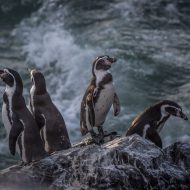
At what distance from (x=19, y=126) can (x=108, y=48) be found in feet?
27.7

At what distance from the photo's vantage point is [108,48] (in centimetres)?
1689

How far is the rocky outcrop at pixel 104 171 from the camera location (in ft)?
25.1

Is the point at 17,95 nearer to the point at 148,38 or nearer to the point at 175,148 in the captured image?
the point at 175,148

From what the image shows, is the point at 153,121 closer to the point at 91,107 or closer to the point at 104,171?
the point at 91,107

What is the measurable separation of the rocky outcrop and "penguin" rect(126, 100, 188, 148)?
1355 millimetres

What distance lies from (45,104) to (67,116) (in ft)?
17.3

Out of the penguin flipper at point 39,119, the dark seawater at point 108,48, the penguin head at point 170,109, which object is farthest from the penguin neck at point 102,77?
the dark seawater at point 108,48

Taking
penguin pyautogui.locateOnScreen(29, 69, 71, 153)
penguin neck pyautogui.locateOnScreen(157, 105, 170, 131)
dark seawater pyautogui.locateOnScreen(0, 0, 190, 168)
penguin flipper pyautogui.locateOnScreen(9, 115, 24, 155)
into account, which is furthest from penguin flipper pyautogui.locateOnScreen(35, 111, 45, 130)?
dark seawater pyautogui.locateOnScreen(0, 0, 190, 168)

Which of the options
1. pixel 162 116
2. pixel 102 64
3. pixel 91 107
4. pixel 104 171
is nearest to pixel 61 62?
pixel 102 64

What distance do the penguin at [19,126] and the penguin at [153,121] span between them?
1.40 meters

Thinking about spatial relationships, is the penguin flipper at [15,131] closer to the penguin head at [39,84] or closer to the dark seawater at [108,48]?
the penguin head at [39,84]

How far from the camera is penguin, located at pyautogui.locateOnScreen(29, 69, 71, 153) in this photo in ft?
29.3

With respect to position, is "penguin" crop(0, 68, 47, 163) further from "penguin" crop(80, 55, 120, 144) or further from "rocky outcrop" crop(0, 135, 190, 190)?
"penguin" crop(80, 55, 120, 144)

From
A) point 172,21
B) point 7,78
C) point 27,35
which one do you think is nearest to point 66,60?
point 27,35
